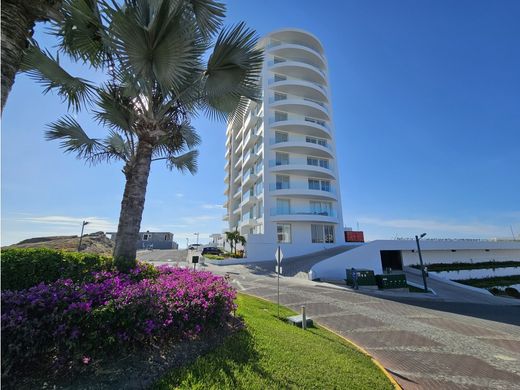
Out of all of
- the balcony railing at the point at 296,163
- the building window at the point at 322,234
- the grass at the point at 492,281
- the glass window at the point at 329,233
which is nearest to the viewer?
the grass at the point at 492,281

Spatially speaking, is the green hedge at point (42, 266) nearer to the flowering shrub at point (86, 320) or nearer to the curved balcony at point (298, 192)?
the flowering shrub at point (86, 320)

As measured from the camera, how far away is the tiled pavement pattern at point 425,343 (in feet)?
17.5

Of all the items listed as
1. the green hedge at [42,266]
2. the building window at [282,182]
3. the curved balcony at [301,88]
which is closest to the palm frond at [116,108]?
the green hedge at [42,266]

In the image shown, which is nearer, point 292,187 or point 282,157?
point 292,187

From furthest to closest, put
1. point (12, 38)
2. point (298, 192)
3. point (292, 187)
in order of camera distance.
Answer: point (292, 187) < point (298, 192) < point (12, 38)

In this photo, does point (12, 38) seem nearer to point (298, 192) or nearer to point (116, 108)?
point (116, 108)

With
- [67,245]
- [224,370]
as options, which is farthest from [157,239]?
[224,370]

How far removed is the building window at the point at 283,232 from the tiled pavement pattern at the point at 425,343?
722 inches

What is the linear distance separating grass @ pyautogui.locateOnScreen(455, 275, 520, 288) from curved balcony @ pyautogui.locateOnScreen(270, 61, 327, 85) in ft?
105

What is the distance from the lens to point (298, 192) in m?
30.8

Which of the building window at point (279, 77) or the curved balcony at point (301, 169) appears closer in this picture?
the curved balcony at point (301, 169)

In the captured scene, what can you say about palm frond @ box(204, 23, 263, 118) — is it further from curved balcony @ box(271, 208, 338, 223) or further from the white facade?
curved balcony @ box(271, 208, 338, 223)

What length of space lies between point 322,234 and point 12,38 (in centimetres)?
3271

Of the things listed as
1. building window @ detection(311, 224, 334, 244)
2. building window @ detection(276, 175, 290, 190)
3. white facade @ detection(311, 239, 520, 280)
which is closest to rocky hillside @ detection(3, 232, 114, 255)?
white facade @ detection(311, 239, 520, 280)
